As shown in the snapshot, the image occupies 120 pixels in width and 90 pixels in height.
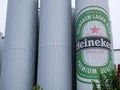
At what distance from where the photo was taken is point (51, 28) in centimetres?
1041

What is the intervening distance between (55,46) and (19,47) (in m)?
1.63

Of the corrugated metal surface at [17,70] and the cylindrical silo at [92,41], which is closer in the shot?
the cylindrical silo at [92,41]

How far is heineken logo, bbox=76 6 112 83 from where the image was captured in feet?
31.6

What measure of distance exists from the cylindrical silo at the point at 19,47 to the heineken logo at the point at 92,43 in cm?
208

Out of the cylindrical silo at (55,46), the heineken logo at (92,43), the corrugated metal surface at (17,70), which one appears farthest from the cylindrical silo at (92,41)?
the corrugated metal surface at (17,70)

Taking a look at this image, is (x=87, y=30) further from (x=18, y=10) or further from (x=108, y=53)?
(x=18, y=10)


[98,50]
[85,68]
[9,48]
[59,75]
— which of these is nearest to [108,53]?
[98,50]

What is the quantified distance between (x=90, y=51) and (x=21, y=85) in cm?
309

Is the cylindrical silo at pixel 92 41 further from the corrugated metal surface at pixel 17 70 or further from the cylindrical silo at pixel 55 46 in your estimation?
the corrugated metal surface at pixel 17 70

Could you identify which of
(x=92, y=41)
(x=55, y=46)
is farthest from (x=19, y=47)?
(x=92, y=41)

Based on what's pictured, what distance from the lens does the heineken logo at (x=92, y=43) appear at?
9.64 m

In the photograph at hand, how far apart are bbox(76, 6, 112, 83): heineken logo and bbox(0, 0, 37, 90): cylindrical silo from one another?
2084 millimetres

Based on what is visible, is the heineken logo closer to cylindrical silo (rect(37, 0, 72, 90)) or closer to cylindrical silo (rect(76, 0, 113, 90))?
cylindrical silo (rect(76, 0, 113, 90))

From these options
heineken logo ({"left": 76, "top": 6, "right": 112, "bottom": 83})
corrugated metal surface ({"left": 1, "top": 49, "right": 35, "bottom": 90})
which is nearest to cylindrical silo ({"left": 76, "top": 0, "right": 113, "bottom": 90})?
heineken logo ({"left": 76, "top": 6, "right": 112, "bottom": 83})
